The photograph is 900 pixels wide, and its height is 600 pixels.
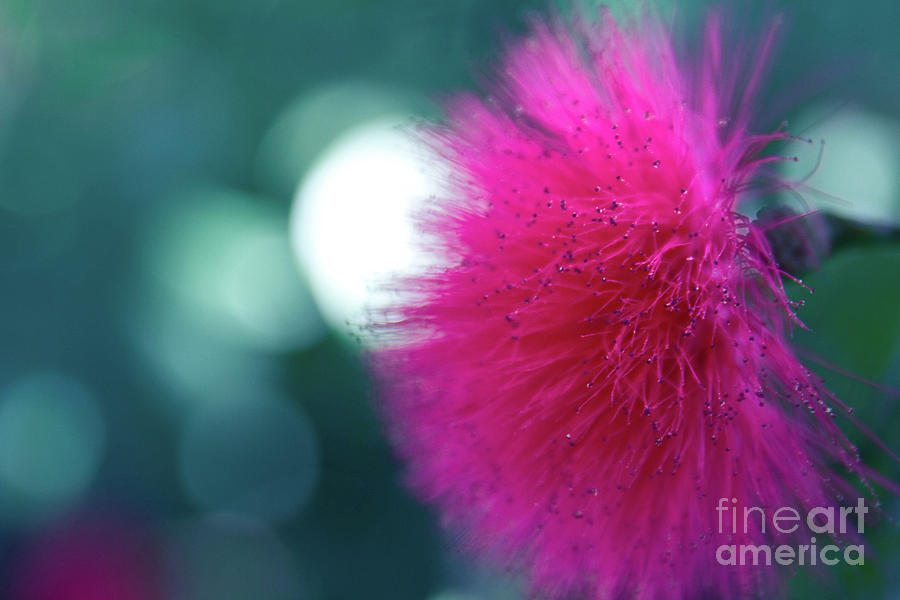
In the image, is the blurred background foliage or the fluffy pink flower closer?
the fluffy pink flower

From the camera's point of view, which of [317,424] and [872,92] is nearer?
[872,92]

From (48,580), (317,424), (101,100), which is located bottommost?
(48,580)

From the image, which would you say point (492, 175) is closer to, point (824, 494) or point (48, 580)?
point (824, 494)

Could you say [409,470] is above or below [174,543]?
above

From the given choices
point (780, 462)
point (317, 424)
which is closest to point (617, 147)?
point (780, 462)
